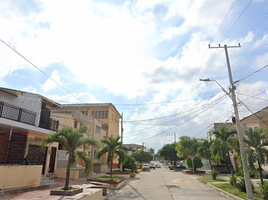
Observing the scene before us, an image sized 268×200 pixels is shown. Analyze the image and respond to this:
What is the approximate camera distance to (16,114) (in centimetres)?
1450

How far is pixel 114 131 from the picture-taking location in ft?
159

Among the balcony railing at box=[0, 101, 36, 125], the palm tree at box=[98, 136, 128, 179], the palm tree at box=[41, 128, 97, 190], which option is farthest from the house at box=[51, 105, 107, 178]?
the balcony railing at box=[0, 101, 36, 125]

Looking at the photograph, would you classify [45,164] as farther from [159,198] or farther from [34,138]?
[159,198]

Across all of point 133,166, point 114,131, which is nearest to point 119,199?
point 133,166

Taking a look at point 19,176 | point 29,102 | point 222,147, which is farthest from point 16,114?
point 222,147

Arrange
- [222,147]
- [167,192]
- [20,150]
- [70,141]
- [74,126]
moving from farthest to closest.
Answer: [74,126], [222,147], [167,192], [20,150], [70,141]

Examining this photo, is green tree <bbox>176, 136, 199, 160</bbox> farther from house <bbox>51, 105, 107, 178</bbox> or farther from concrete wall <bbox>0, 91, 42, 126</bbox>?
concrete wall <bbox>0, 91, 42, 126</bbox>

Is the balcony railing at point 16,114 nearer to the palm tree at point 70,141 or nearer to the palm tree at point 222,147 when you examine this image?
the palm tree at point 70,141

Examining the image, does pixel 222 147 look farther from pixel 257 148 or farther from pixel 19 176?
pixel 19 176

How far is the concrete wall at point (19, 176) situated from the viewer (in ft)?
37.4

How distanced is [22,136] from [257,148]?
53.6ft

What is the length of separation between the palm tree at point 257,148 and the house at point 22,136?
1419 centimetres

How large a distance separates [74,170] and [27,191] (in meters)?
9.69

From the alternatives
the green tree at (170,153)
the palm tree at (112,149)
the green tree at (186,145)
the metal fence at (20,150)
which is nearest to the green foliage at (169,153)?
the green tree at (170,153)
